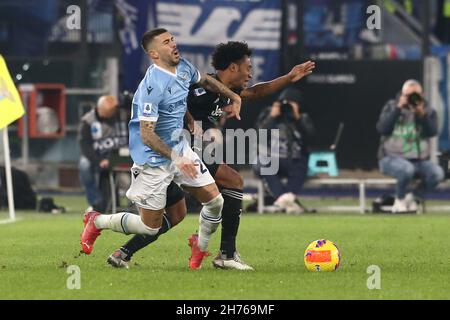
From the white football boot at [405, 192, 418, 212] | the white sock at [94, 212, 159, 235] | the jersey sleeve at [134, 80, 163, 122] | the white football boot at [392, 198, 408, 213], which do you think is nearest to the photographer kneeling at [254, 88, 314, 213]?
the white football boot at [392, 198, 408, 213]

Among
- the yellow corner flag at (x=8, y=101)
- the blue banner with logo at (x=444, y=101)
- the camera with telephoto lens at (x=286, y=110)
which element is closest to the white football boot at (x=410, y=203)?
the camera with telephoto lens at (x=286, y=110)

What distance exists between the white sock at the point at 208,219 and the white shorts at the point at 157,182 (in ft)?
0.76

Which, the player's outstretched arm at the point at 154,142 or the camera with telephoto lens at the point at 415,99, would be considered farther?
the camera with telephoto lens at the point at 415,99

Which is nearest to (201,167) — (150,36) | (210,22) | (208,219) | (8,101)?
(208,219)

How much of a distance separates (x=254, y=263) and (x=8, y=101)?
22.0 ft

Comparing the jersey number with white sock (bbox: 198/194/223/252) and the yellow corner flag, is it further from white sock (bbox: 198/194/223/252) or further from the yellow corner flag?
the yellow corner flag

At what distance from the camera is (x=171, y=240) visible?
16.8 meters

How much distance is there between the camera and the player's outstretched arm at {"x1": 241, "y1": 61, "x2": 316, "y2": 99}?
42.9 feet

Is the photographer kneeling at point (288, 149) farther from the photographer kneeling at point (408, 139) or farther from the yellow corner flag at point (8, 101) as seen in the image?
the yellow corner flag at point (8, 101)

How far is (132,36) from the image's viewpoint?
24891 mm

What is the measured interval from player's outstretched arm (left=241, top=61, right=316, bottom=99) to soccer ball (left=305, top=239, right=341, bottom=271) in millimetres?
1398

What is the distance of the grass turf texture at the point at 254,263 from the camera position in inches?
440

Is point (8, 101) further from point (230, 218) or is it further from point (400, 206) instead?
point (230, 218)
